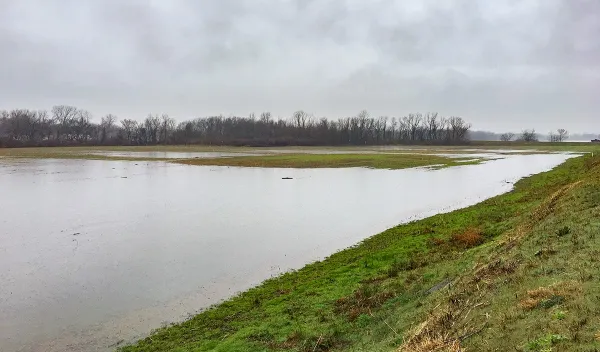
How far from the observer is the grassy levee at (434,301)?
6.17 meters

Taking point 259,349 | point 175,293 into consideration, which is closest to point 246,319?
point 259,349

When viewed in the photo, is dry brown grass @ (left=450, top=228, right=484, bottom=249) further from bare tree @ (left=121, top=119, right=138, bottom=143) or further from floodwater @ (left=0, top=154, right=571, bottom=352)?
bare tree @ (left=121, top=119, right=138, bottom=143)

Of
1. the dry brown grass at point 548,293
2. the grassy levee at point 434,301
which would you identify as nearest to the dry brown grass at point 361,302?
the grassy levee at point 434,301

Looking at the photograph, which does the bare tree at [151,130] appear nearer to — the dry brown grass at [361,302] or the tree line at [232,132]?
the tree line at [232,132]

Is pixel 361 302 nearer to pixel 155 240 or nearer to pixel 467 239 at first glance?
pixel 467 239

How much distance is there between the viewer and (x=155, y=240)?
67.0 feet

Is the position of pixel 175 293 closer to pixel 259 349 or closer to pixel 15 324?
pixel 15 324

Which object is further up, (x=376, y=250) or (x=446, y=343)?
(x=446, y=343)

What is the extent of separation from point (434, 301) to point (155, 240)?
1489cm

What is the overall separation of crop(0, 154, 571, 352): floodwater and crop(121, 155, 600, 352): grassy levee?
6.36ft

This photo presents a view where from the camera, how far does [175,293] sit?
14.0 m

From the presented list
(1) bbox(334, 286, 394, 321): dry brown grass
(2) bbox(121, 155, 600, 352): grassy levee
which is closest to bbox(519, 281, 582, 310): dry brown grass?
(2) bbox(121, 155, 600, 352): grassy levee

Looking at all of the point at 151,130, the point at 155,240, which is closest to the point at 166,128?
the point at 151,130

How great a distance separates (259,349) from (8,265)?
41.7ft
